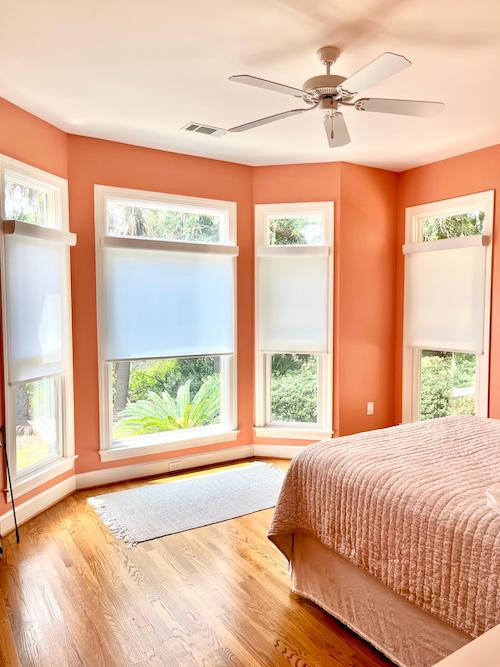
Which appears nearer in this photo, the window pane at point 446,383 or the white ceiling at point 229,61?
the white ceiling at point 229,61

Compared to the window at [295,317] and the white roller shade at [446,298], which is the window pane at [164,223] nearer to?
the window at [295,317]

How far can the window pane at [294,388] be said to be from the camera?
4.59 metres

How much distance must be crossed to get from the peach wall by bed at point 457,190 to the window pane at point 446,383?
218 millimetres

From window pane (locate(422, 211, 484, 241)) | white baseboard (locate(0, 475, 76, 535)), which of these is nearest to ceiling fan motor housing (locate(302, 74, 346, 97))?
window pane (locate(422, 211, 484, 241))

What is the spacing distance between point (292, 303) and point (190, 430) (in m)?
1.52

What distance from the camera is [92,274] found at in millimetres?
3770

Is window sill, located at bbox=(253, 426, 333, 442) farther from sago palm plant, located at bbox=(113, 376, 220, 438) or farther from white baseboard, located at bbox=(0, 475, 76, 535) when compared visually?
white baseboard, located at bbox=(0, 475, 76, 535)

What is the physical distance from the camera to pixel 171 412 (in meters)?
4.30

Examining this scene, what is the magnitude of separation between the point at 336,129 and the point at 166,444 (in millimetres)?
2885

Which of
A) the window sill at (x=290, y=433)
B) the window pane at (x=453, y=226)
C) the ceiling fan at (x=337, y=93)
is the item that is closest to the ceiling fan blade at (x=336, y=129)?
the ceiling fan at (x=337, y=93)

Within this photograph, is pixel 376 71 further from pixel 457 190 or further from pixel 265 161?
pixel 457 190

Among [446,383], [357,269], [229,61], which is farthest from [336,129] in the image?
[446,383]

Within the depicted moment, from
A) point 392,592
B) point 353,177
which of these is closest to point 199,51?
point 353,177

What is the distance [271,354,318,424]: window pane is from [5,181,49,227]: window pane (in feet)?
7.73
